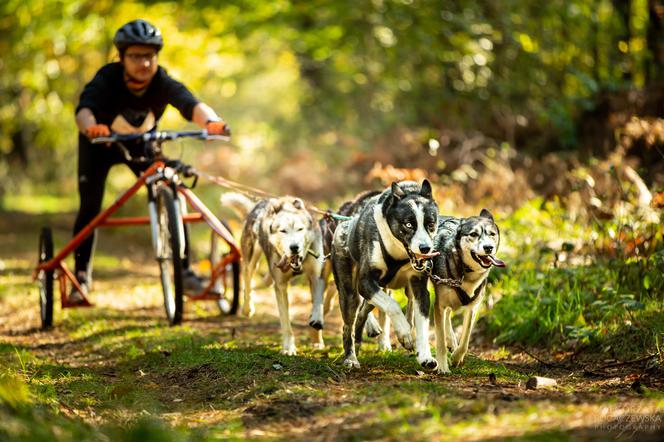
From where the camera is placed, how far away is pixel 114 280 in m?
11.9

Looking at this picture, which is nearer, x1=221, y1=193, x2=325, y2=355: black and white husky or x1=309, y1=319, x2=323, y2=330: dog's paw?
x1=221, y1=193, x2=325, y2=355: black and white husky

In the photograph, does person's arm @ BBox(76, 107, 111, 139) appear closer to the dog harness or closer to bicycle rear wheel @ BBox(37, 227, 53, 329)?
bicycle rear wheel @ BBox(37, 227, 53, 329)

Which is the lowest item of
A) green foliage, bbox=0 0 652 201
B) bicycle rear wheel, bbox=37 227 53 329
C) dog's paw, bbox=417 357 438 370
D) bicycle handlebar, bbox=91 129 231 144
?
dog's paw, bbox=417 357 438 370

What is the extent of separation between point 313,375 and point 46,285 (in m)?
3.75

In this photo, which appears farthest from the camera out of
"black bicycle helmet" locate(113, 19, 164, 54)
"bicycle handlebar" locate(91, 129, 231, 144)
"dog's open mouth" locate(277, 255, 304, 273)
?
"black bicycle helmet" locate(113, 19, 164, 54)

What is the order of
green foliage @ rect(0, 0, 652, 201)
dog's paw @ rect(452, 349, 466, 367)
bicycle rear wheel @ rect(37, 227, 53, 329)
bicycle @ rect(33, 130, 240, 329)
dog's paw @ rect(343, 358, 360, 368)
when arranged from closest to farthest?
dog's paw @ rect(343, 358, 360, 368)
dog's paw @ rect(452, 349, 466, 367)
bicycle @ rect(33, 130, 240, 329)
bicycle rear wheel @ rect(37, 227, 53, 329)
green foliage @ rect(0, 0, 652, 201)

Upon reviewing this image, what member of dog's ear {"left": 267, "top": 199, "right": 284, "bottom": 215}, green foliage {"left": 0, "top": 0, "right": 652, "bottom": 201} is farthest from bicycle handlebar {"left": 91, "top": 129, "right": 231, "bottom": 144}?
green foliage {"left": 0, "top": 0, "right": 652, "bottom": 201}

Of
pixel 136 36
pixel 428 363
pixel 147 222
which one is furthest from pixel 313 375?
pixel 136 36

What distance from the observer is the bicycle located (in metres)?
7.84

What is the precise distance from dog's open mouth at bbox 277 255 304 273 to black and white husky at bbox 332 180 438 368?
41 cm

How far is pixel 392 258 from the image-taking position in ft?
18.9

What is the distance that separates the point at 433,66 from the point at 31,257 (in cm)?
825

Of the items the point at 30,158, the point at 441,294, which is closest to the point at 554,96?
the point at 441,294

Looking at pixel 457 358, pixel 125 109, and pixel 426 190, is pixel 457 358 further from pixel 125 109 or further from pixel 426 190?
pixel 125 109
